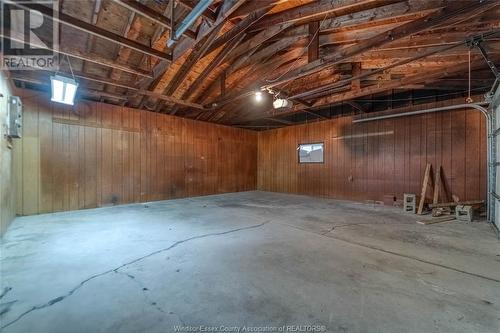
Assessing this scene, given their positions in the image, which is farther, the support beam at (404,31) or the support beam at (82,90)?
the support beam at (82,90)

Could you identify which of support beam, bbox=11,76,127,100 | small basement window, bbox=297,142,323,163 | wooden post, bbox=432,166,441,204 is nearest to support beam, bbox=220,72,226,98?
support beam, bbox=11,76,127,100

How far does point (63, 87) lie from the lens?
12.2 ft

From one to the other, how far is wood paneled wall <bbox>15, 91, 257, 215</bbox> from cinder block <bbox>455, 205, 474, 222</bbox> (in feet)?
20.8

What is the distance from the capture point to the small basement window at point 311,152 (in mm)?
7402

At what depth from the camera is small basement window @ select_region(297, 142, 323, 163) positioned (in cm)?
740

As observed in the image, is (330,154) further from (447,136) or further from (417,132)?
(447,136)

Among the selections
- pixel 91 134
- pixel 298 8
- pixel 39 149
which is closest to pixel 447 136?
pixel 298 8

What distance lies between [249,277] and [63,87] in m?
4.28

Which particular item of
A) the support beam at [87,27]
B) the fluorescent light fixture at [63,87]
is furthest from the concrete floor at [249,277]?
the support beam at [87,27]

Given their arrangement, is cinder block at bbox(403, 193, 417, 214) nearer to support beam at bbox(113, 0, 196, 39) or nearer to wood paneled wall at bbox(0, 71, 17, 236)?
support beam at bbox(113, 0, 196, 39)

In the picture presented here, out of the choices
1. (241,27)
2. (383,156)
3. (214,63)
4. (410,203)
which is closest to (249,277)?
(241,27)

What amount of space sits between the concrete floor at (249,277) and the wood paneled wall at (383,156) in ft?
6.10

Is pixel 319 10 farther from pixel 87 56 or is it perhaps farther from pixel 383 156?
pixel 383 156

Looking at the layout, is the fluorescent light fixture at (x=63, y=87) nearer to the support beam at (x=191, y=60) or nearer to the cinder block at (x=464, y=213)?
the support beam at (x=191, y=60)
